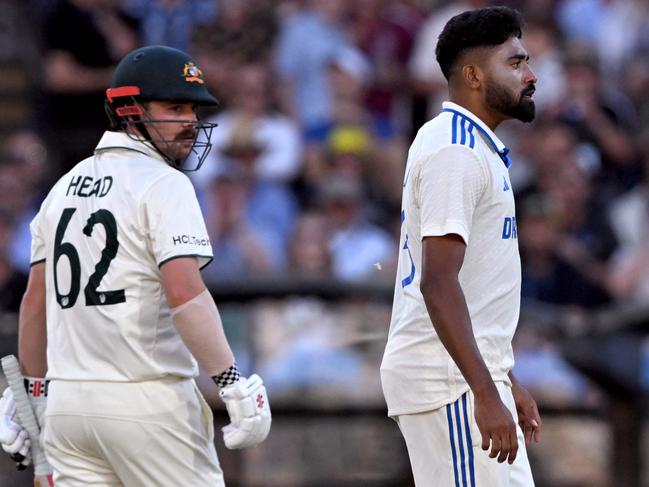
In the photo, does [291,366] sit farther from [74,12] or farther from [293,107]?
[74,12]

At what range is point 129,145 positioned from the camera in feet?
16.6

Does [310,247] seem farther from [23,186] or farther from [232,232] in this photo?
[23,186]

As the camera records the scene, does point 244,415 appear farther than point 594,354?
No

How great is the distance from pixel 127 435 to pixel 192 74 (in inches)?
50.9

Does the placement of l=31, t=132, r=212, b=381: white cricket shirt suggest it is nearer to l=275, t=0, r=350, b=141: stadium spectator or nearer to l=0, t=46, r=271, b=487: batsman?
l=0, t=46, r=271, b=487: batsman

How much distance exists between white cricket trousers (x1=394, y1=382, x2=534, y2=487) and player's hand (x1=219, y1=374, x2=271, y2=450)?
0.49 m

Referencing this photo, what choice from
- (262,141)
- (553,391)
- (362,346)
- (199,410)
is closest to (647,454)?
(553,391)

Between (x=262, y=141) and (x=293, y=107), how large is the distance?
0.60 m

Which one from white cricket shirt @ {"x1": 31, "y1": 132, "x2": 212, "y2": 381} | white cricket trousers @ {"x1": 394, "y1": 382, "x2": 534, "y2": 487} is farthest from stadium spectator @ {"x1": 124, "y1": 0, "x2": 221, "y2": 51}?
white cricket trousers @ {"x1": 394, "y1": 382, "x2": 534, "y2": 487}

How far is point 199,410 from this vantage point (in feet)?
16.5

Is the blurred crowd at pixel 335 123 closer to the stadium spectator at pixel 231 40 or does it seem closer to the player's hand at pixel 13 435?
the stadium spectator at pixel 231 40

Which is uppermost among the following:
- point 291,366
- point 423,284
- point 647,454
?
point 423,284

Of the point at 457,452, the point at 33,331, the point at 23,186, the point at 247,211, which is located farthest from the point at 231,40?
the point at 457,452

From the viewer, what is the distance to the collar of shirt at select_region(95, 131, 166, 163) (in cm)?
505
